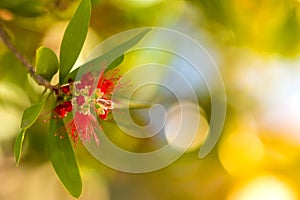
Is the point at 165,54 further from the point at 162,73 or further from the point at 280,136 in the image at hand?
the point at 280,136

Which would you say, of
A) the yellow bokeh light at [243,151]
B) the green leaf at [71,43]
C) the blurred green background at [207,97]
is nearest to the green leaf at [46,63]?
the green leaf at [71,43]

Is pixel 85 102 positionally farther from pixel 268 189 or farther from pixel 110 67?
pixel 268 189

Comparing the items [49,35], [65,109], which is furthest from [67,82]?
[49,35]

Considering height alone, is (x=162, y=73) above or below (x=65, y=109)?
above

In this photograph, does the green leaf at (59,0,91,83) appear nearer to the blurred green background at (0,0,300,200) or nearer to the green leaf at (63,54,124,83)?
the green leaf at (63,54,124,83)

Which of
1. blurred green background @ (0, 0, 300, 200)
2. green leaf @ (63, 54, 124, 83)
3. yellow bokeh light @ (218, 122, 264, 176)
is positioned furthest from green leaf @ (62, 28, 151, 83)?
yellow bokeh light @ (218, 122, 264, 176)

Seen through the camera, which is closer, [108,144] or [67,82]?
[67,82]

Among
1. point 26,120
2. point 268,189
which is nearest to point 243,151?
point 268,189
